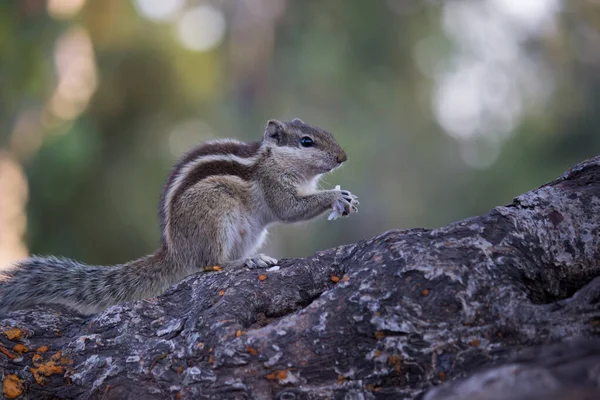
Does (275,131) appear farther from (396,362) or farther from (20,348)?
(396,362)

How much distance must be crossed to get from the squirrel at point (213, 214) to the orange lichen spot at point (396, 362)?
1389mm

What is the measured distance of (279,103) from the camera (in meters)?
19.1

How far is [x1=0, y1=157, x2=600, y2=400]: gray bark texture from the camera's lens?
9.40 feet

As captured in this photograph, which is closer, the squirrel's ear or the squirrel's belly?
the squirrel's belly

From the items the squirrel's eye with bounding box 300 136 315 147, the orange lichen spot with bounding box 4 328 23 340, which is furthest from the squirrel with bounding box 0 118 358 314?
the orange lichen spot with bounding box 4 328 23 340

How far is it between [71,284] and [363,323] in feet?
7.72

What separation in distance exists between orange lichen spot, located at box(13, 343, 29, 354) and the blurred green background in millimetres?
7814

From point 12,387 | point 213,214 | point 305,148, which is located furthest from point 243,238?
point 12,387

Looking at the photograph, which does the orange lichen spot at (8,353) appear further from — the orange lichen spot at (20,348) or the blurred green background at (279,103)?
Result: the blurred green background at (279,103)

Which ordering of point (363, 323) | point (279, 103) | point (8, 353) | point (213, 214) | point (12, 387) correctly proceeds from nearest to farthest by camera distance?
1. point (363, 323)
2. point (12, 387)
3. point (8, 353)
4. point (213, 214)
5. point (279, 103)

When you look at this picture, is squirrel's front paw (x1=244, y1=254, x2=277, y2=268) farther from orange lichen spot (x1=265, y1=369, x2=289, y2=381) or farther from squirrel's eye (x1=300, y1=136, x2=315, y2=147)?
squirrel's eye (x1=300, y1=136, x2=315, y2=147)

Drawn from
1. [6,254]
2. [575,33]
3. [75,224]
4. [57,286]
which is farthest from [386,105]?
[57,286]

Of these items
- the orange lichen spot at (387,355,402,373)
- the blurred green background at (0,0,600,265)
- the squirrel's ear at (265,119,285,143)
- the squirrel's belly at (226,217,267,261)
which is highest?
the blurred green background at (0,0,600,265)

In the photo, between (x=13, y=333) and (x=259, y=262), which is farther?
(x=259, y=262)
